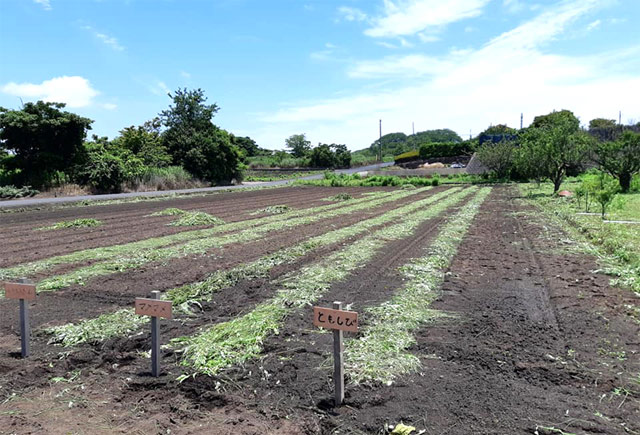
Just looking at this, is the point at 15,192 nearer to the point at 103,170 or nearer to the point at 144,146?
the point at 103,170

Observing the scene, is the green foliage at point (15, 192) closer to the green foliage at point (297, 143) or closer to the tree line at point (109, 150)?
the tree line at point (109, 150)

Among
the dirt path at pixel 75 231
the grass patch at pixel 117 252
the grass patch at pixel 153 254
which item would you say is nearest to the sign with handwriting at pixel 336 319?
the grass patch at pixel 153 254

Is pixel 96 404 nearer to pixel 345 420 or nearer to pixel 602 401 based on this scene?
pixel 345 420

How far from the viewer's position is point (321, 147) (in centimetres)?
8450

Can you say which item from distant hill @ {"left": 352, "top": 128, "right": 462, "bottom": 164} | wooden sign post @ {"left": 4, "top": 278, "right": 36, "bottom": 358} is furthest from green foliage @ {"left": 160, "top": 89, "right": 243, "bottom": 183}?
distant hill @ {"left": 352, "top": 128, "right": 462, "bottom": 164}

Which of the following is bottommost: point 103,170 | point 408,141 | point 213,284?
point 213,284

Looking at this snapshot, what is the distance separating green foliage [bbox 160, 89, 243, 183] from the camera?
43.7m

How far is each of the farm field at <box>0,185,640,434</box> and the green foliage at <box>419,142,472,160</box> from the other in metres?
69.3

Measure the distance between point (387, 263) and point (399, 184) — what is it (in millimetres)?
39357

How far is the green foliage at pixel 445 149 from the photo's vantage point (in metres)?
75.8

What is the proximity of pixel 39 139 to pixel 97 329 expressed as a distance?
30924mm

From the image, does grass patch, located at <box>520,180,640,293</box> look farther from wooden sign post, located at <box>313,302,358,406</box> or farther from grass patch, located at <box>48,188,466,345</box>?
grass patch, located at <box>48,188,466,345</box>

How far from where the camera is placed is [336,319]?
359 centimetres

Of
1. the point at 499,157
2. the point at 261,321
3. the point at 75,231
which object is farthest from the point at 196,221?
the point at 499,157
